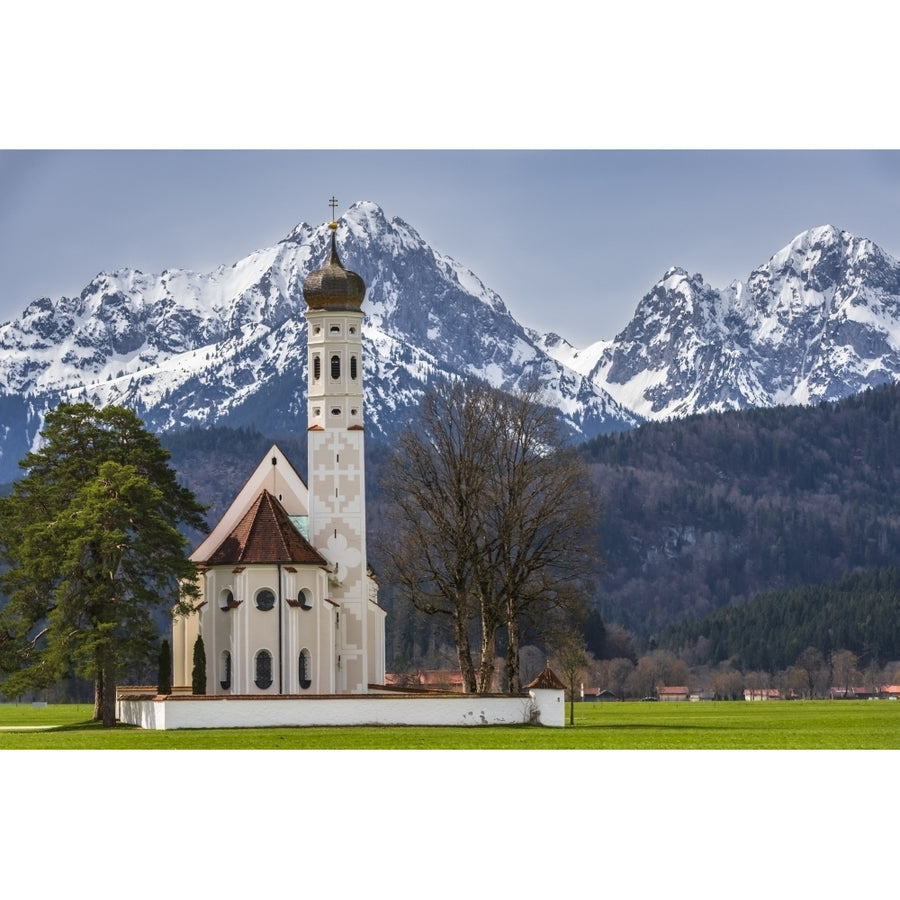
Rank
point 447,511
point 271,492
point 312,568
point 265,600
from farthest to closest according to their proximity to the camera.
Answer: point 271,492 < point 312,568 < point 265,600 < point 447,511

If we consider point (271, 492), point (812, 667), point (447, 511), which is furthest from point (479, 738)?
point (812, 667)

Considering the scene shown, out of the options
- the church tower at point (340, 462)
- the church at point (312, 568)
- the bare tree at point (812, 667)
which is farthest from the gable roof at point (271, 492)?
the bare tree at point (812, 667)

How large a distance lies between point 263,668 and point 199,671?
3.61m

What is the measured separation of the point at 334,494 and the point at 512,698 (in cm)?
1447

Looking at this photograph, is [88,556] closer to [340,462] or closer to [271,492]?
[340,462]

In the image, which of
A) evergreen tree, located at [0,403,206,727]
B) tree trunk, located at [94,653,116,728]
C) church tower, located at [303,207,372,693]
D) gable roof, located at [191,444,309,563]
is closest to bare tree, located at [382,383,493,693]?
church tower, located at [303,207,372,693]

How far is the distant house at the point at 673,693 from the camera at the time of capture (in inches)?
6373

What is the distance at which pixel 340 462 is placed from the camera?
236 ft

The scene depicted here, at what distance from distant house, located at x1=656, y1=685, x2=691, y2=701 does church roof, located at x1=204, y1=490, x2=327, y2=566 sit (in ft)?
310

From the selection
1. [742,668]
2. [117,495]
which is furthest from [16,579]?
[742,668]

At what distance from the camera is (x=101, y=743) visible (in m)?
50.7

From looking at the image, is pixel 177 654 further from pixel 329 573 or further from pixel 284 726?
pixel 284 726

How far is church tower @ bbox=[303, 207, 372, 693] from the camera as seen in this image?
7131 centimetres

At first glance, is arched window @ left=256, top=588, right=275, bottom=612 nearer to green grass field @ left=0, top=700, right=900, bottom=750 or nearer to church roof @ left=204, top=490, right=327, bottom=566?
church roof @ left=204, top=490, right=327, bottom=566
